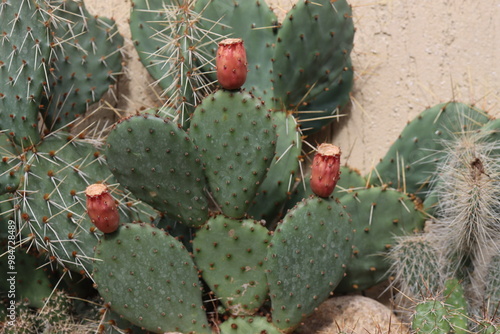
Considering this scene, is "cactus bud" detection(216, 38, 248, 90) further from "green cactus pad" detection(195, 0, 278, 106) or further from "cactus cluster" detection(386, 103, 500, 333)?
"cactus cluster" detection(386, 103, 500, 333)

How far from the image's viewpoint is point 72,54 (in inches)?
110

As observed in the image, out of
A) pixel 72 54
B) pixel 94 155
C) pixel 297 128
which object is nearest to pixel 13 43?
pixel 72 54

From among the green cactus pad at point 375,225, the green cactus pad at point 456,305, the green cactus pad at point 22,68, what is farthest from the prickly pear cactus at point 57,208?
the green cactus pad at point 456,305

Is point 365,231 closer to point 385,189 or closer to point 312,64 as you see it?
point 385,189

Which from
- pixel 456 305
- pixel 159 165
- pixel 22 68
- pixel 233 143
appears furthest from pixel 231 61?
pixel 456 305

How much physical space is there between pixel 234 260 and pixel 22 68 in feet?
3.15

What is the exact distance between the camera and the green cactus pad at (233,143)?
231 centimetres

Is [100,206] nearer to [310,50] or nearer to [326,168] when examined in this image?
[326,168]

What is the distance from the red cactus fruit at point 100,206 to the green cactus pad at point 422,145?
1.04 m

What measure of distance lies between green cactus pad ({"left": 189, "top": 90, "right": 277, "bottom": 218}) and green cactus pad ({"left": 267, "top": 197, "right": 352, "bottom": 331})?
18 centimetres

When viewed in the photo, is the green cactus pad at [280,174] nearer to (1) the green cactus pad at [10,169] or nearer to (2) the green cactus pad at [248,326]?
(2) the green cactus pad at [248,326]

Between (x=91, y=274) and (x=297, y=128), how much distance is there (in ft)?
2.83

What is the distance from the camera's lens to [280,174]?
262 centimetres

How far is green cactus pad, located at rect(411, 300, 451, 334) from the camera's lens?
87.7 inches
